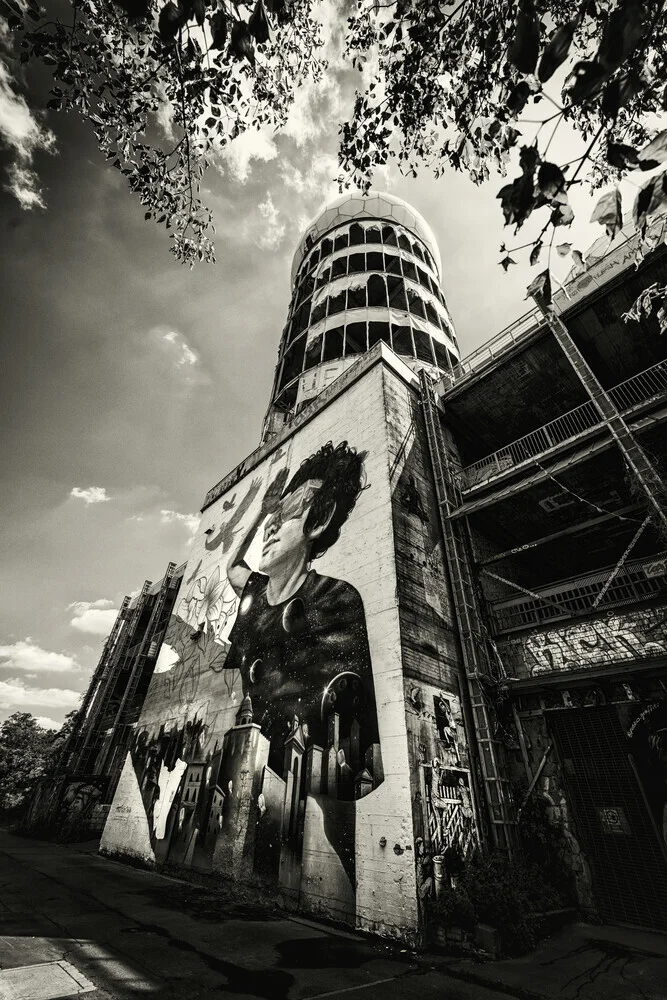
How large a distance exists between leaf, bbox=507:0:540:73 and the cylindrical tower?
17.2 m

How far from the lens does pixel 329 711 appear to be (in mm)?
9359

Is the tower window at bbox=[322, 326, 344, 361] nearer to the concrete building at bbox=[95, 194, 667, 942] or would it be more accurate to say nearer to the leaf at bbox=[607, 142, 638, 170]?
the concrete building at bbox=[95, 194, 667, 942]

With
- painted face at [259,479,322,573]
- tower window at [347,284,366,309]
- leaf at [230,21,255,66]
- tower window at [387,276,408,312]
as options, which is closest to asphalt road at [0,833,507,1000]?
painted face at [259,479,322,573]

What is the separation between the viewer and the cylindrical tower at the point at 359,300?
21.4m

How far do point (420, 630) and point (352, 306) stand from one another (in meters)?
18.8

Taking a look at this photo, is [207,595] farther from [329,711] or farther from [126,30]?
[126,30]

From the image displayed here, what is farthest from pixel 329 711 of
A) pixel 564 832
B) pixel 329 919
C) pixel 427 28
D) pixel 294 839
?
pixel 427 28

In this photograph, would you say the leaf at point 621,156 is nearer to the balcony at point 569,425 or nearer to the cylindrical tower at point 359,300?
the balcony at point 569,425

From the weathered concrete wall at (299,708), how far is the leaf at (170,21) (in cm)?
881

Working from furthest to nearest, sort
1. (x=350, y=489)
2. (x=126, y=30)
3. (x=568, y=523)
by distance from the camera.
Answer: (x=568, y=523), (x=350, y=489), (x=126, y=30)

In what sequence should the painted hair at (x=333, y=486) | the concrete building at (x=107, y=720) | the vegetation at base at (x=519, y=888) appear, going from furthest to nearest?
the concrete building at (x=107, y=720), the painted hair at (x=333, y=486), the vegetation at base at (x=519, y=888)

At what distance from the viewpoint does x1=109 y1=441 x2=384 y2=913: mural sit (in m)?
8.61

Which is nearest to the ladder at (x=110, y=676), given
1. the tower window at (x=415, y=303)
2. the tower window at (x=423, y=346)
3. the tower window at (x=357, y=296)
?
the tower window at (x=357, y=296)

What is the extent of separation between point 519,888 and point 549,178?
998 cm
